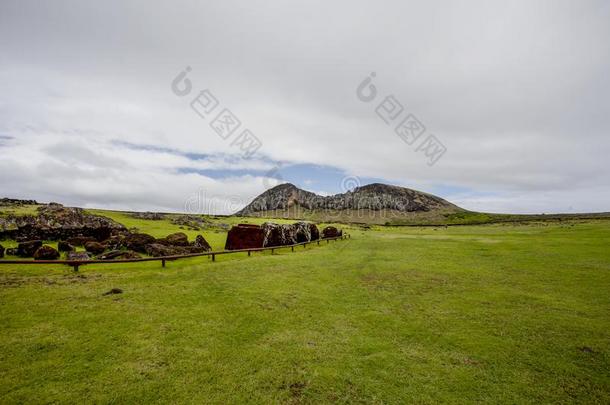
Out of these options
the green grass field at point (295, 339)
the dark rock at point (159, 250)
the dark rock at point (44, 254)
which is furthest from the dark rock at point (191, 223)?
the green grass field at point (295, 339)

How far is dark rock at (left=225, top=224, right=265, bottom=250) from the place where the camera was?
101 feet

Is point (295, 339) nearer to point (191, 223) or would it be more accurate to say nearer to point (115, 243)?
point (115, 243)

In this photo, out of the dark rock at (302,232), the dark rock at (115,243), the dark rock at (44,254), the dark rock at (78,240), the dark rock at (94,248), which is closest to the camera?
the dark rock at (44,254)

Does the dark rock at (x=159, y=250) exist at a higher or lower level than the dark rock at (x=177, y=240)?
lower

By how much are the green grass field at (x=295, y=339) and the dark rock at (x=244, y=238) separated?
44.5ft

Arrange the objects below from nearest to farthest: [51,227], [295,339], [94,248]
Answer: [295,339] → [94,248] → [51,227]

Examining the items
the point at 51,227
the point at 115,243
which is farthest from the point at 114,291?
the point at 51,227

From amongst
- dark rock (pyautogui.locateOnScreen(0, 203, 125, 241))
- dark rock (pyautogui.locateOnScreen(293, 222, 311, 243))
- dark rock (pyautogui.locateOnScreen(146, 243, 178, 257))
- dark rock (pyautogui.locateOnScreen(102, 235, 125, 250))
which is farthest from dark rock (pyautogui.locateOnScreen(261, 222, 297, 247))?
dark rock (pyautogui.locateOnScreen(0, 203, 125, 241))

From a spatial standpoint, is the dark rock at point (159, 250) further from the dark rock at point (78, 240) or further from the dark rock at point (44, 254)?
the dark rock at point (78, 240)

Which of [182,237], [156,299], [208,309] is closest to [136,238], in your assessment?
[182,237]

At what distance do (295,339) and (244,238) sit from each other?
22357 mm

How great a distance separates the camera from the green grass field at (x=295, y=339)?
7.05 meters

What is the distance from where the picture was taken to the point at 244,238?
102ft

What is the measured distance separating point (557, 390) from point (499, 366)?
1.24m
